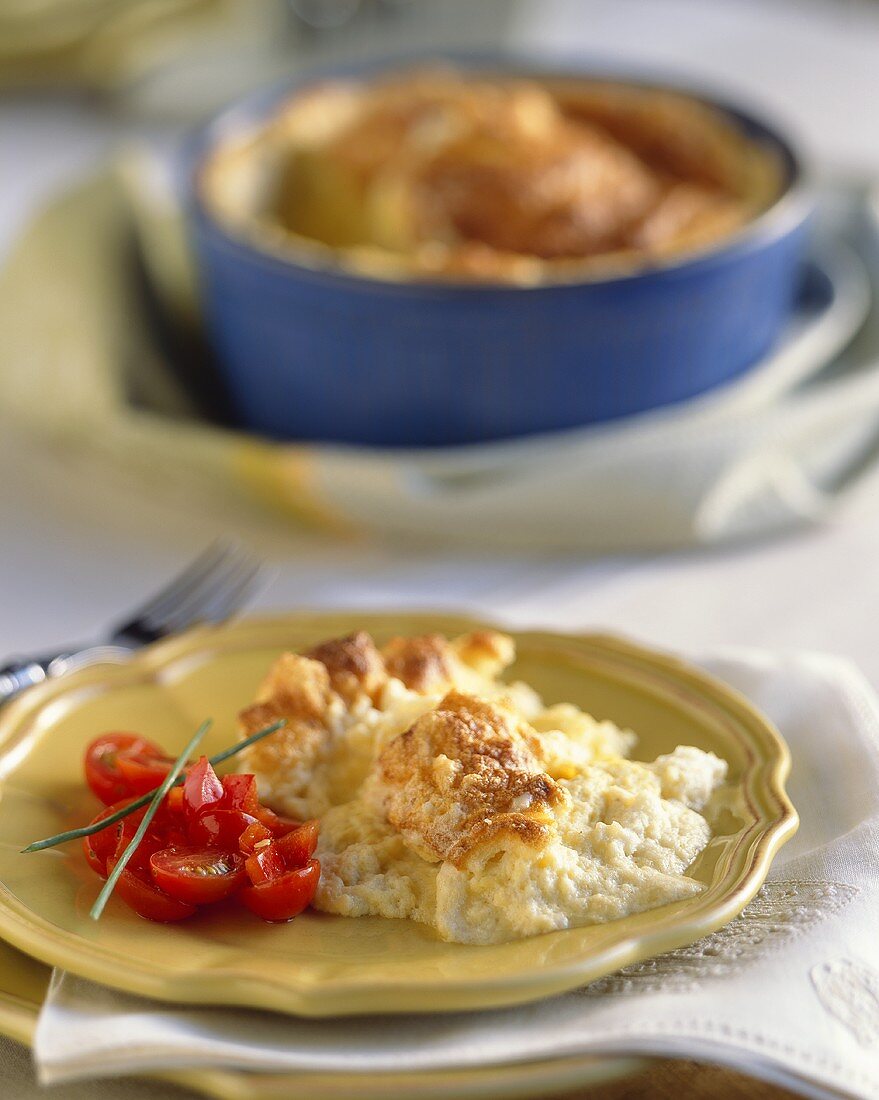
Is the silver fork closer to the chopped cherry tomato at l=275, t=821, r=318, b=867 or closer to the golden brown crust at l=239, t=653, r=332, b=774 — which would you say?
the golden brown crust at l=239, t=653, r=332, b=774

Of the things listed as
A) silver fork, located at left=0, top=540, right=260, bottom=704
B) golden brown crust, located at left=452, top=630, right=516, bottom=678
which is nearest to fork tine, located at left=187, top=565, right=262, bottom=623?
silver fork, located at left=0, top=540, right=260, bottom=704

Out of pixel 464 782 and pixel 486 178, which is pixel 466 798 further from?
→ pixel 486 178

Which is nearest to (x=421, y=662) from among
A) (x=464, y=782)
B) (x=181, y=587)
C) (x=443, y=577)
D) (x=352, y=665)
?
(x=352, y=665)

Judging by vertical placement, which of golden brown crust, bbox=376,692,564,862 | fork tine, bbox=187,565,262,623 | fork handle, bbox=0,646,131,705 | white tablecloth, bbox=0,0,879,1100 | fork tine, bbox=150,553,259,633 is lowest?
white tablecloth, bbox=0,0,879,1100

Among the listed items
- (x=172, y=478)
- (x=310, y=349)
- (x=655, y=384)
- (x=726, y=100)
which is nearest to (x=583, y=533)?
(x=655, y=384)

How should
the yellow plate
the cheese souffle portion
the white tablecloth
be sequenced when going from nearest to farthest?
1. the yellow plate
2. the cheese souffle portion
3. the white tablecloth

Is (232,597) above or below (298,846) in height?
below

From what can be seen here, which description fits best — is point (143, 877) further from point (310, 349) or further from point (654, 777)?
point (310, 349)
